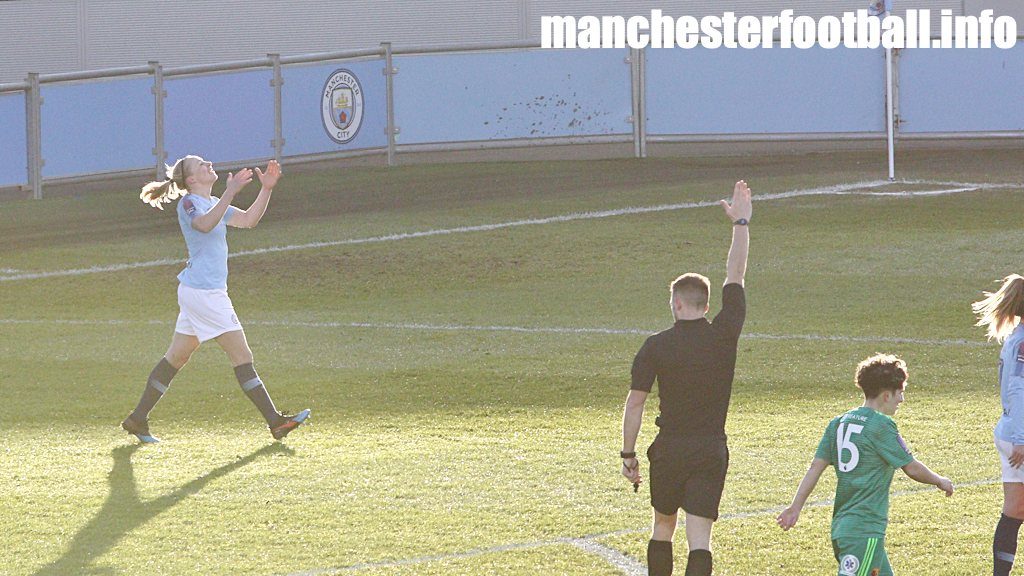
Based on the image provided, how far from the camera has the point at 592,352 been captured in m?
13.3

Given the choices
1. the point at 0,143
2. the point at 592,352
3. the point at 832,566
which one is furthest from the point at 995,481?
the point at 0,143

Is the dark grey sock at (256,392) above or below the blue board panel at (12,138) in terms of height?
below

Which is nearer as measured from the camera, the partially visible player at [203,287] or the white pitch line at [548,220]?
the partially visible player at [203,287]

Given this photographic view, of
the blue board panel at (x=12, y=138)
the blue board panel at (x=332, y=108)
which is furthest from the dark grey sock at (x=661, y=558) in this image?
the blue board panel at (x=332, y=108)

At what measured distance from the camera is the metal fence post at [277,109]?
26578 millimetres

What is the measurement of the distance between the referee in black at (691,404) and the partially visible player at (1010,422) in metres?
1.37

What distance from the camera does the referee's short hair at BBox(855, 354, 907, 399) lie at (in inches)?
235

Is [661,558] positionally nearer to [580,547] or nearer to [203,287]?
[580,547]

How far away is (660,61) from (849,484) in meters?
22.4

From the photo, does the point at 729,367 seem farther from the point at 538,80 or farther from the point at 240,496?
the point at 538,80

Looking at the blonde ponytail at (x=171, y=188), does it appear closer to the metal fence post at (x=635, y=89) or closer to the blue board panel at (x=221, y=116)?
the blue board panel at (x=221, y=116)

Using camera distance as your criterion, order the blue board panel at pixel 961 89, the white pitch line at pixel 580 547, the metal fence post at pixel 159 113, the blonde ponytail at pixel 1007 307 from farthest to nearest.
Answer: the blue board panel at pixel 961 89
the metal fence post at pixel 159 113
the white pitch line at pixel 580 547
the blonde ponytail at pixel 1007 307

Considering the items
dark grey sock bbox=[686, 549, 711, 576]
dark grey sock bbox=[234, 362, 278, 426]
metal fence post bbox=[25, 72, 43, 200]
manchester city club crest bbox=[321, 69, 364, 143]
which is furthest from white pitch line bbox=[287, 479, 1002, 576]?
manchester city club crest bbox=[321, 69, 364, 143]

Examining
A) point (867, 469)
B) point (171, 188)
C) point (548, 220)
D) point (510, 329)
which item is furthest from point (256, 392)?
point (548, 220)
